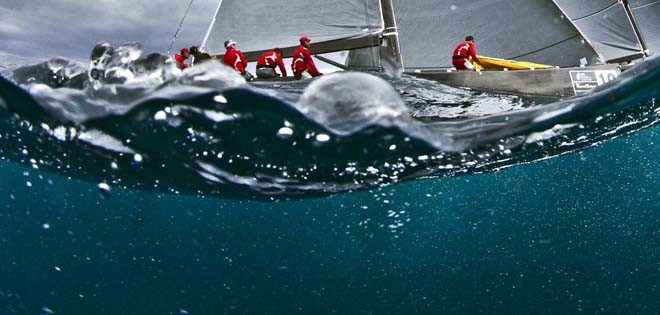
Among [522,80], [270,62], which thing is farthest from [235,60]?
[522,80]

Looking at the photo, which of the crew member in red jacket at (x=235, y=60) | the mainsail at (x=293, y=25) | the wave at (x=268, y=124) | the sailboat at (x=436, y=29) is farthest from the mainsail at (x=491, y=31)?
the wave at (x=268, y=124)

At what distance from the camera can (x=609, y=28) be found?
26.6 feet

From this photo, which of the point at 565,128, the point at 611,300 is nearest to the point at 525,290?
the point at 611,300

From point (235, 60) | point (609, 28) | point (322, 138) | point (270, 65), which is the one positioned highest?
point (235, 60)

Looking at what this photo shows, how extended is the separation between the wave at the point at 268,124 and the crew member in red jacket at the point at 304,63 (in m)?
2.37

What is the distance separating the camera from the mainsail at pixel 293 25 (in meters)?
6.46

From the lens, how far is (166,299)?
26328 mm

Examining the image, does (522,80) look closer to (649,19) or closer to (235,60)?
(235,60)

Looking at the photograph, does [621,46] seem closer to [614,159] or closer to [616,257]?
[614,159]

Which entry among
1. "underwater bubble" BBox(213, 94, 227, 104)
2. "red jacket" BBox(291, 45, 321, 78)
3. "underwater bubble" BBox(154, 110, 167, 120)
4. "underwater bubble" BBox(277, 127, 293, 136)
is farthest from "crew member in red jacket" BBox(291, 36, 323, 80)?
"underwater bubble" BBox(213, 94, 227, 104)

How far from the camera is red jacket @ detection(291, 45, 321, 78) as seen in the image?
20.2ft

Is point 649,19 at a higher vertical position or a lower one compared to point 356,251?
higher

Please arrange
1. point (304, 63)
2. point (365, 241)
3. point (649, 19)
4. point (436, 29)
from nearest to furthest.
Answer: point (304, 63), point (436, 29), point (649, 19), point (365, 241)

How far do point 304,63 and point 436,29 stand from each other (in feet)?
9.29
